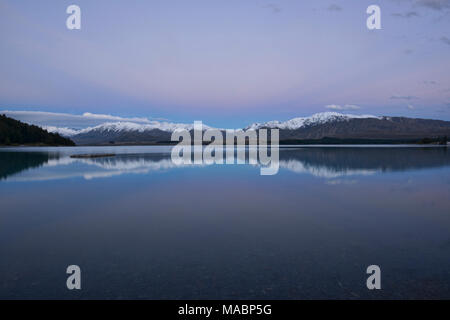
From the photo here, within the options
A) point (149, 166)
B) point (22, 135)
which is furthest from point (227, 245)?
point (22, 135)

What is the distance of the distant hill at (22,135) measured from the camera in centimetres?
16375

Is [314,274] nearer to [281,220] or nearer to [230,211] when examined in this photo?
[281,220]

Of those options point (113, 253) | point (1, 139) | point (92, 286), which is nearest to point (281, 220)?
point (113, 253)

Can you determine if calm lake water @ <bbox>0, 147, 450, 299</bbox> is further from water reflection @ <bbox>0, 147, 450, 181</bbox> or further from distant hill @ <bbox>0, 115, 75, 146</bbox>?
distant hill @ <bbox>0, 115, 75, 146</bbox>

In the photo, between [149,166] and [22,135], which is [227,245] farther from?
[22,135]

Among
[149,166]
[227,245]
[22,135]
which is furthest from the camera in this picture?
[22,135]

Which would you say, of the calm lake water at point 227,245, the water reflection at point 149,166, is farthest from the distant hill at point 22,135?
the calm lake water at point 227,245

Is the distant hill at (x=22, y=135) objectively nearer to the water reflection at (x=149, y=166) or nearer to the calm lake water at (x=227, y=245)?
the water reflection at (x=149, y=166)

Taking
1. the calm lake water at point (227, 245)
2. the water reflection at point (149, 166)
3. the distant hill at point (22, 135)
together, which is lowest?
the calm lake water at point (227, 245)

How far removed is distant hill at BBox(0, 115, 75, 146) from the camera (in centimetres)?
16375

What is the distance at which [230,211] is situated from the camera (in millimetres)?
16391

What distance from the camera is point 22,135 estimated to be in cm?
17388

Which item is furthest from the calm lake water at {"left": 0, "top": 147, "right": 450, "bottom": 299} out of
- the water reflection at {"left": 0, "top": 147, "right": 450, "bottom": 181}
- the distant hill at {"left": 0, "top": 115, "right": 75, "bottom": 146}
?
the distant hill at {"left": 0, "top": 115, "right": 75, "bottom": 146}
